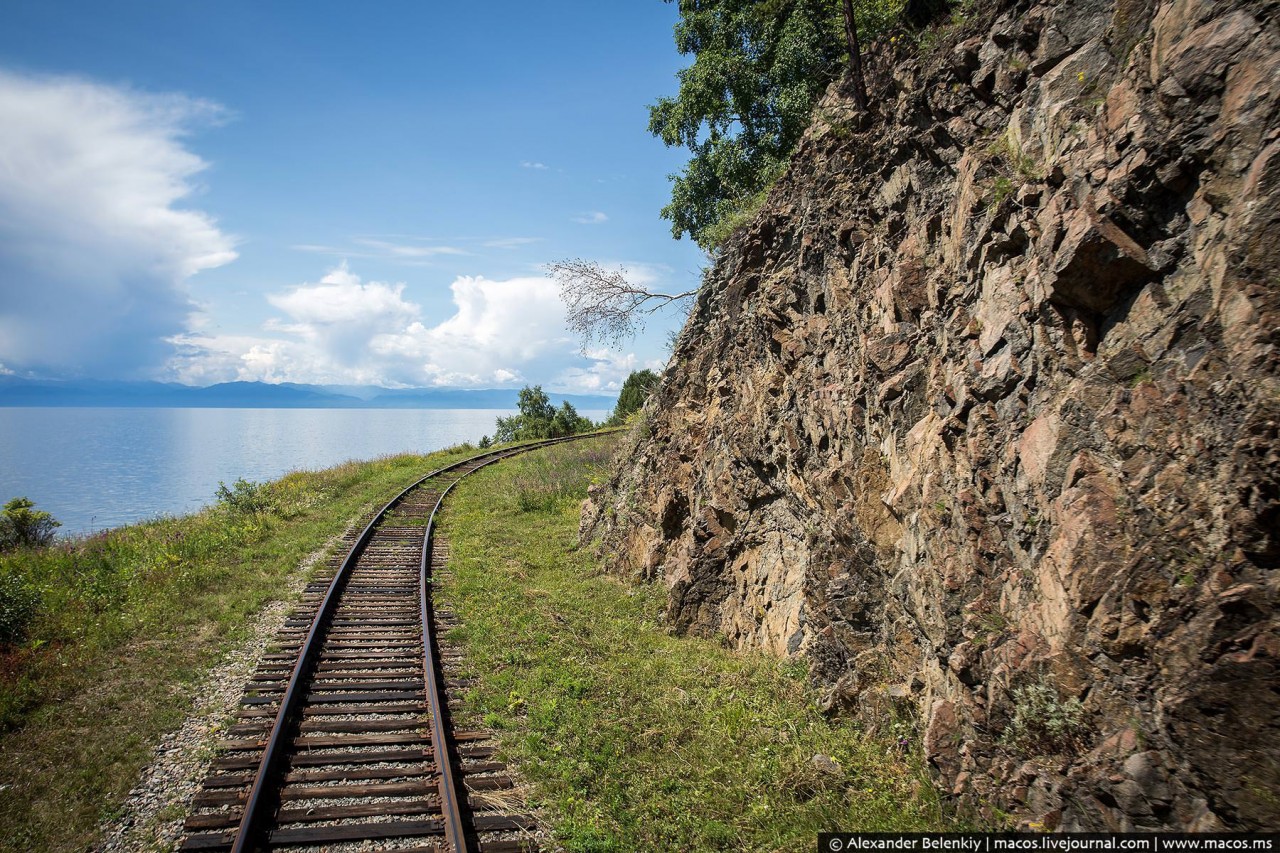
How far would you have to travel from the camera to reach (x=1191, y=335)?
3.99 metres

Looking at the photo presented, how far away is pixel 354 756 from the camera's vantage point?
675 centimetres

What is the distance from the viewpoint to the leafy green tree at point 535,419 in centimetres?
4941

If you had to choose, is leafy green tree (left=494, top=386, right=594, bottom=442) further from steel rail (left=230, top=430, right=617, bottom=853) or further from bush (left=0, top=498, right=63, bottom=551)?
steel rail (left=230, top=430, right=617, bottom=853)

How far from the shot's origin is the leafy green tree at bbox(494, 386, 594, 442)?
49406 mm

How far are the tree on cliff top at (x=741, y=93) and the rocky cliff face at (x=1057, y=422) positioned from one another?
276 inches

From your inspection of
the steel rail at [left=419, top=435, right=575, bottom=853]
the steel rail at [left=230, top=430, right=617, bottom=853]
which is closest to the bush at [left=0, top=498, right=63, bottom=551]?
the steel rail at [left=230, top=430, right=617, bottom=853]

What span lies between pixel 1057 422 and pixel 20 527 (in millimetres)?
26689

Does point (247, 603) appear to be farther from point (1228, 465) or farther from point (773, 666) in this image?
point (1228, 465)

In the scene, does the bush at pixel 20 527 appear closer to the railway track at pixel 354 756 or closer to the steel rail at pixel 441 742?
the railway track at pixel 354 756

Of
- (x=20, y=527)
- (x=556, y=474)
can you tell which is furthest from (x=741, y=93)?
(x=20, y=527)

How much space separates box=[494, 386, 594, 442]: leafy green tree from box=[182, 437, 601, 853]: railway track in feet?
125

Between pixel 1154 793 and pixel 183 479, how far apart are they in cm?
5536

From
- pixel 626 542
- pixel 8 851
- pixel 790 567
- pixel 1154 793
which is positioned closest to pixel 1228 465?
pixel 1154 793

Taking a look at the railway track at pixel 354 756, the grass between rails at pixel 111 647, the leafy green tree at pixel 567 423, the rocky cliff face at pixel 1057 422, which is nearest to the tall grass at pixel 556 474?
the grass between rails at pixel 111 647
